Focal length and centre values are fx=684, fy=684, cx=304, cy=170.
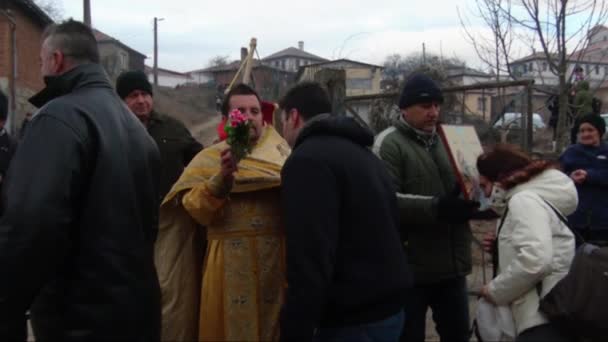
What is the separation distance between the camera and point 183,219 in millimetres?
3783

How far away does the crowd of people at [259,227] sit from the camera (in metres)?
2.53

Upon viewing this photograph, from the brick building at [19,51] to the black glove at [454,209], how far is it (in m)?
20.8

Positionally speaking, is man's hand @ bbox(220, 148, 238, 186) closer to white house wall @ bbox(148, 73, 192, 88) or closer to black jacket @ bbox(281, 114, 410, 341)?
black jacket @ bbox(281, 114, 410, 341)

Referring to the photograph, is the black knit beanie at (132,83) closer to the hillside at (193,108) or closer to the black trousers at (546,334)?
the black trousers at (546,334)

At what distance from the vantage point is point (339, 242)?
287 cm

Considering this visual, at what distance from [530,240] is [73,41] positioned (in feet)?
7.70

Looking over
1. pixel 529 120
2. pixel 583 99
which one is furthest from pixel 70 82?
pixel 583 99

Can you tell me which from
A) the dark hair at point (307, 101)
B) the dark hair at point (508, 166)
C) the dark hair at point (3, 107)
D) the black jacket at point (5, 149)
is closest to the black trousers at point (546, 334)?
the dark hair at point (508, 166)

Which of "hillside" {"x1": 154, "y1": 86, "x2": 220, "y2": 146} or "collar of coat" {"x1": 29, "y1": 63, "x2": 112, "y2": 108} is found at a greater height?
"hillside" {"x1": 154, "y1": 86, "x2": 220, "y2": 146}

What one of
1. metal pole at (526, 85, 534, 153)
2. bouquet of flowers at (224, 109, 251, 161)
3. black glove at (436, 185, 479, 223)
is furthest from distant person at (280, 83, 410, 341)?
metal pole at (526, 85, 534, 153)

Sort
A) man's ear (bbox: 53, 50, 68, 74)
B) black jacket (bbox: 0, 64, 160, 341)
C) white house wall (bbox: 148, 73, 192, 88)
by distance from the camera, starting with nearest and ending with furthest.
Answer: black jacket (bbox: 0, 64, 160, 341), man's ear (bbox: 53, 50, 68, 74), white house wall (bbox: 148, 73, 192, 88)

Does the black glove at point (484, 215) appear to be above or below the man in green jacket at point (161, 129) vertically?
below

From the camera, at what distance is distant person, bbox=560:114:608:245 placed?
5.73m

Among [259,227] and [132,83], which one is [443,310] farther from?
[132,83]
